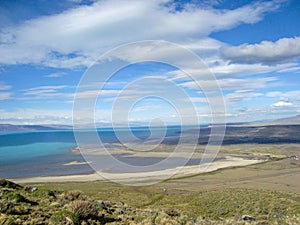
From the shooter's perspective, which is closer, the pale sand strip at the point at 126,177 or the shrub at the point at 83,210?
the shrub at the point at 83,210

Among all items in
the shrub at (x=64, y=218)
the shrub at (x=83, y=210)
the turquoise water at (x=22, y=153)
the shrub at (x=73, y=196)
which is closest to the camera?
the shrub at (x=64, y=218)

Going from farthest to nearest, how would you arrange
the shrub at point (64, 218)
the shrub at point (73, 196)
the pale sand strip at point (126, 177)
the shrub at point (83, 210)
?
the pale sand strip at point (126, 177), the shrub at point (73, 196), the shrub at point (83, 210), the shrub at point (64, 218)

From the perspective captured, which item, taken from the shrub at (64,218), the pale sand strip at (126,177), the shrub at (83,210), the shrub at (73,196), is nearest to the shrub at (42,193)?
the shrub at (73,196)

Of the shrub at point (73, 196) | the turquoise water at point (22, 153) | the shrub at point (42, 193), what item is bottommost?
the turquoise water at point (22, 153)

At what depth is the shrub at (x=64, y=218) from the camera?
9263 mm

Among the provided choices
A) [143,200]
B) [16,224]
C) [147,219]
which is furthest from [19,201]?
[143,200]

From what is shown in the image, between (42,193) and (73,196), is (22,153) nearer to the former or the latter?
(42,193)

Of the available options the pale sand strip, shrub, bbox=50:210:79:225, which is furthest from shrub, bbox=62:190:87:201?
the pale sand strip

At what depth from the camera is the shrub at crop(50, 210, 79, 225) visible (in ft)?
30.4

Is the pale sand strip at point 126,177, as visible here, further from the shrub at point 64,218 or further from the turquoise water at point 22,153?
the shrub at point 64,218

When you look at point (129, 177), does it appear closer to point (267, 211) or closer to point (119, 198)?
point (119, 198)

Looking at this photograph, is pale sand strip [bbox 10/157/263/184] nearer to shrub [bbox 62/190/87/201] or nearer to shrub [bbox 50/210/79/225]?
shrub [bbox 62/190/87/201]

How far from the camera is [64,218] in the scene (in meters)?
9.52

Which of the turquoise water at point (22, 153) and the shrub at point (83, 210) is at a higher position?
the shrub at point (83, 210)
